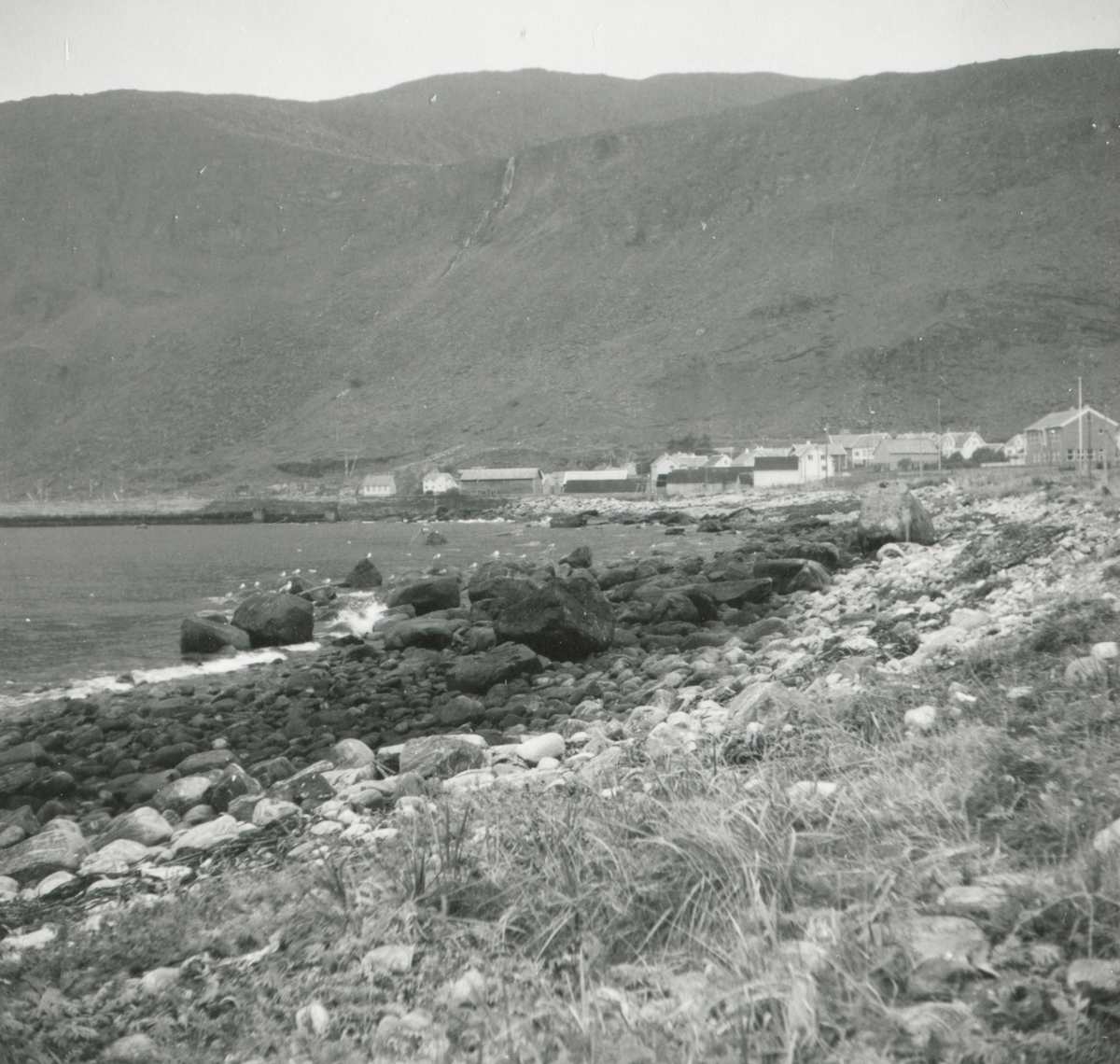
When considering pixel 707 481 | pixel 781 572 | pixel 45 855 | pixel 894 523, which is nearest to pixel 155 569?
pixel 781 572

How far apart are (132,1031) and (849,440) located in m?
99.6

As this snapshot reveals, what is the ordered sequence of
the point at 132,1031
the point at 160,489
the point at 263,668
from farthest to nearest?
the point at 160,489 → the point at 263,668 → the point at 132,1031

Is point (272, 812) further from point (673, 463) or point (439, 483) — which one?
point (439, 483)

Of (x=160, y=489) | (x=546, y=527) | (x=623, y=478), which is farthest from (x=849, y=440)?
(x=160, y=489)

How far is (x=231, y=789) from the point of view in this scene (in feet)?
26.9

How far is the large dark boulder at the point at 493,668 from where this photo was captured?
44.1 ft

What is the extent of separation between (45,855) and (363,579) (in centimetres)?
2299

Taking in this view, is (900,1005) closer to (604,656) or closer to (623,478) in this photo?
(604,656)

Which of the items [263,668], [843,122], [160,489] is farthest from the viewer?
[843,122]

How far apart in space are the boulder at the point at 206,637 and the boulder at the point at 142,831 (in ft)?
38.7

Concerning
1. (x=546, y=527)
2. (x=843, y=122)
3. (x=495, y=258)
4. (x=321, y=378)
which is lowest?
(x=546, y=527)

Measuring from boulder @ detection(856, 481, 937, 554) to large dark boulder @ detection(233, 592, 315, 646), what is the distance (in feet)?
45.0

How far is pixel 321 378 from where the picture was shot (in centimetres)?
15538

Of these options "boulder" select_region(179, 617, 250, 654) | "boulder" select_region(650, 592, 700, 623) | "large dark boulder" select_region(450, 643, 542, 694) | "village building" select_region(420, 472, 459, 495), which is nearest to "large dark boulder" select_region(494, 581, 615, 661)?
"large dark boulder" select_region(450, 643, 542, 694)
